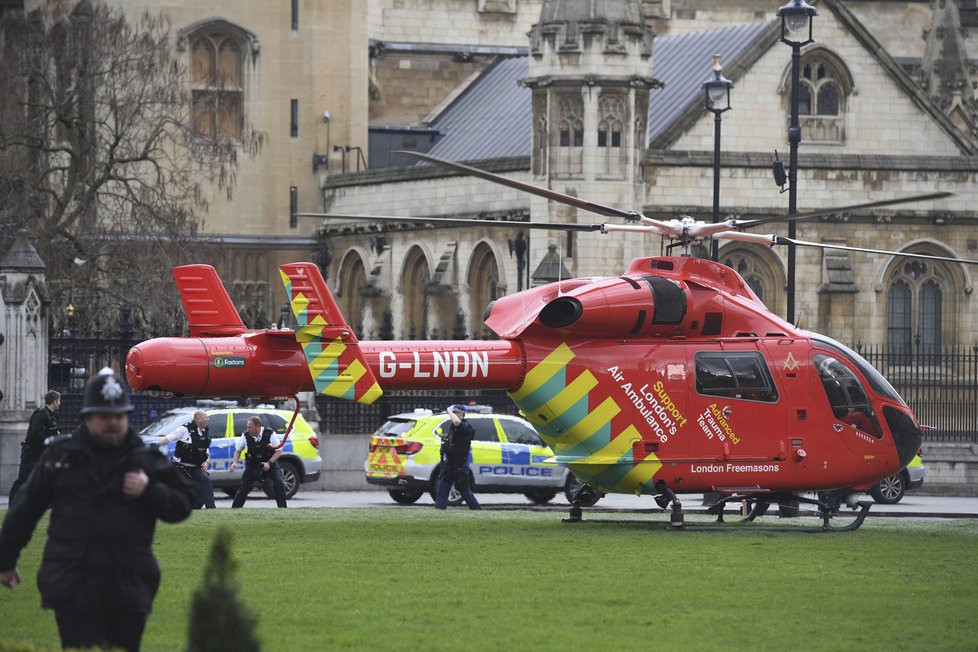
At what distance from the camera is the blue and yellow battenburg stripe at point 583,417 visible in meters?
23.2

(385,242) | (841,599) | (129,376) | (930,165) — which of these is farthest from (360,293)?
(841,599)

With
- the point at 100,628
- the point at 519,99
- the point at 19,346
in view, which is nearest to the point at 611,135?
the point at 519,99

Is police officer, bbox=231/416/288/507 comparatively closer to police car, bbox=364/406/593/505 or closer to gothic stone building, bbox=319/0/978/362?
police car, bbox=364/406/593/505

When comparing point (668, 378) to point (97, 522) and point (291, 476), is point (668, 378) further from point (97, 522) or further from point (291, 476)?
point (97, 522)

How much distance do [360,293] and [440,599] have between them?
45.5 meters

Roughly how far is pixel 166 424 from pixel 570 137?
2072 centimetres

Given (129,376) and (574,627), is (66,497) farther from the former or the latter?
(129,376)

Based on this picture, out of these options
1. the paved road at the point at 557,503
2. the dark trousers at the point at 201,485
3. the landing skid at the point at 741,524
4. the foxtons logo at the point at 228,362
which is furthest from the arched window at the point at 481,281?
the foxtons logo at the point at 228,362

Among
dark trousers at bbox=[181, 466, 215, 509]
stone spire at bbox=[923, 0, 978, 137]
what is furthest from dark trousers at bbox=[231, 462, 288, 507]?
stone spire at bbox=[923, 0, 978, 137]

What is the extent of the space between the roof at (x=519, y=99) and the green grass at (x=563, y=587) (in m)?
31.8

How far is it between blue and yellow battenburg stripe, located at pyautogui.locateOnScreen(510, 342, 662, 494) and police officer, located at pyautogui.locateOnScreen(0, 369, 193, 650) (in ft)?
38.1

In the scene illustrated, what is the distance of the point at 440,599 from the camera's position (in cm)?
1689

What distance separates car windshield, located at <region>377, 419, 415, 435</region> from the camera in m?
33.4

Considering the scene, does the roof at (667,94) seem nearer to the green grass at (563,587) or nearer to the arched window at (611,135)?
the arched window at (611,135)
